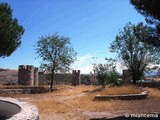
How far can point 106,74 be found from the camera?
109ft

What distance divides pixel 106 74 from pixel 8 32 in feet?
38.3

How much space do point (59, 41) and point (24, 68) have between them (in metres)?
5.95

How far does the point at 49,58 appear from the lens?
3203 centimetres

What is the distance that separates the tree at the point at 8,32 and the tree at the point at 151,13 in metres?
14.8

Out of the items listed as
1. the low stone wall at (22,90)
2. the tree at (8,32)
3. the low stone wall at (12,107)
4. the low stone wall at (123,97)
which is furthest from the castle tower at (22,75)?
the low stone wall at (12,107)

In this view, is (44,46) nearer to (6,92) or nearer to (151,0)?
(6,92)

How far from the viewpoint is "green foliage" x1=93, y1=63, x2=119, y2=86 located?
30.9 m

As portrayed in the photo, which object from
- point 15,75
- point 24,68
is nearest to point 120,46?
point 24,68

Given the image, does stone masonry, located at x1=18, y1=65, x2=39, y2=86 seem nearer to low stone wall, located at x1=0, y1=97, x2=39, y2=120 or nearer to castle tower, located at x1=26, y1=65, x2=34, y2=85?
castle tower, located at x1=26, y1=65, x2=34, y2=85

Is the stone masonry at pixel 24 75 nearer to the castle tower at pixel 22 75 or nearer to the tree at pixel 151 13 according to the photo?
the castle tower at pixel 22 75

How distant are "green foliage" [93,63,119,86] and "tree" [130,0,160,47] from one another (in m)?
16.9

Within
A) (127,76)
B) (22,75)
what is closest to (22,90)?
(22,75)

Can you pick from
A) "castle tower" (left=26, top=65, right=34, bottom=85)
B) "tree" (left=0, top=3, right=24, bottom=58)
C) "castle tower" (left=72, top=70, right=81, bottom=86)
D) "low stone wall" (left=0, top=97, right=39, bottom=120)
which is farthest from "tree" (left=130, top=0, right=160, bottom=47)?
"castle tower" (left=72, top=70, right=81, bottom=86)

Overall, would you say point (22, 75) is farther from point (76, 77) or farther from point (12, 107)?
point (12, 107)
